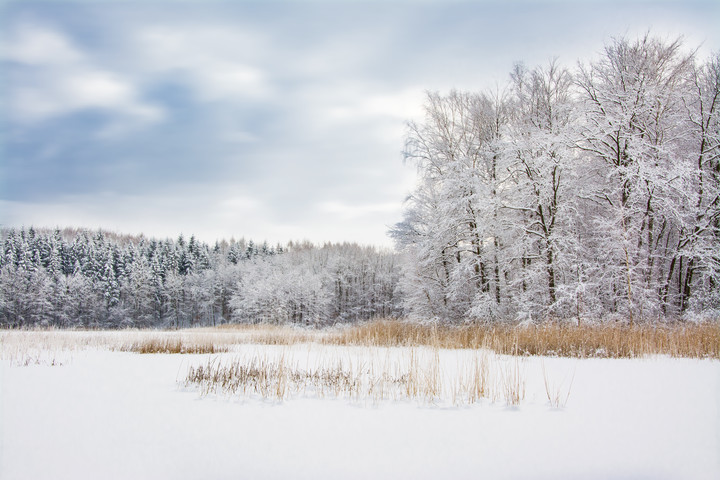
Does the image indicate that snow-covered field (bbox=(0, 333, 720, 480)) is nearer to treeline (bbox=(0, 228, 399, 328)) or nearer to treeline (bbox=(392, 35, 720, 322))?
treeline (bbox=(392, 35, 720, 322))

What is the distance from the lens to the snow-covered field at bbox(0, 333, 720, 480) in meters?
3.26

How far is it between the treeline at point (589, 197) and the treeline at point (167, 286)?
3406cm

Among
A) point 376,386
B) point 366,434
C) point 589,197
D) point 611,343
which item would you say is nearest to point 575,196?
point 589,197

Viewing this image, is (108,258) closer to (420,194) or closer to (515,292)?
(420,194)

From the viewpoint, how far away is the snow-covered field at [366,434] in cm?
326

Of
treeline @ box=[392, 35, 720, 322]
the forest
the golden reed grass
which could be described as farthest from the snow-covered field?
treeline @ box=[392, 35, 720, 322]

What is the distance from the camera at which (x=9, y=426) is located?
4.39 metres

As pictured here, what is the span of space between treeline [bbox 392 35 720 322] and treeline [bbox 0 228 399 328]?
112 feet

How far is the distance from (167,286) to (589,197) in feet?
201

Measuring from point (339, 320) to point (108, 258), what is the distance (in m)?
35.9

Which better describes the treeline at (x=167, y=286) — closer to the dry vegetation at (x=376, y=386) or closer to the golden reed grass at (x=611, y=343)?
the golden reed grass at (x=611, y=343)

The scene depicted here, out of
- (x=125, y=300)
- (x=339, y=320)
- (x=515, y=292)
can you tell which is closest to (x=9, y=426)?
(x=515, y=292)

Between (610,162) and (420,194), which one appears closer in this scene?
(610,162)

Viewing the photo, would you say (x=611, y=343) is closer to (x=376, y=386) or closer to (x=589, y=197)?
(x=376, y=386)
